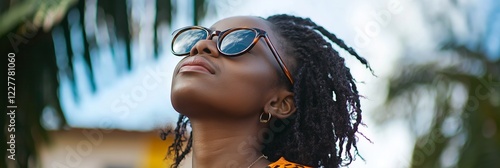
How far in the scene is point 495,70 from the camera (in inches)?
322

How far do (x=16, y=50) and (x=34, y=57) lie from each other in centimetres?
13

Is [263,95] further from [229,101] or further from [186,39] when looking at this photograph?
[186,39]

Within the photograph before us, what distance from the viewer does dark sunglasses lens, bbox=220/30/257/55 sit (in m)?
3.54

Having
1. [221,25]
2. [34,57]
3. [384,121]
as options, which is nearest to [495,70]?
[384,121]

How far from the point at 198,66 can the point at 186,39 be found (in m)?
0.30

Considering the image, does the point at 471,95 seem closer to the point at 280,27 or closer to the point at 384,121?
the point at 384,121

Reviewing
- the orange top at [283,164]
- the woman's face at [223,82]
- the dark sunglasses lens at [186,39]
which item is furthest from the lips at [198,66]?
the orange top at [283,164]

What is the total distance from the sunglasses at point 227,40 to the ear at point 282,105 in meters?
0.07

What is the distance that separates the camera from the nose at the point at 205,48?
3559 millimetres

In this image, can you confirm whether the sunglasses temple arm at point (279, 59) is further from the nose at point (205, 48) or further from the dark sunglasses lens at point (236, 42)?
the nose at point (205, 48)

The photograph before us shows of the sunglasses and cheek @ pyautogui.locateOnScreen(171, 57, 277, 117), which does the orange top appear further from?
the sunglasses

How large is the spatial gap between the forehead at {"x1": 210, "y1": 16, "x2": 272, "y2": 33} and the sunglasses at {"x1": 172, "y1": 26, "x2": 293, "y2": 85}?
0.25ft

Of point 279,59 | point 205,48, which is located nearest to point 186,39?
point 205,48

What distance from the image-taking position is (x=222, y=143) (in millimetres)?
3562
